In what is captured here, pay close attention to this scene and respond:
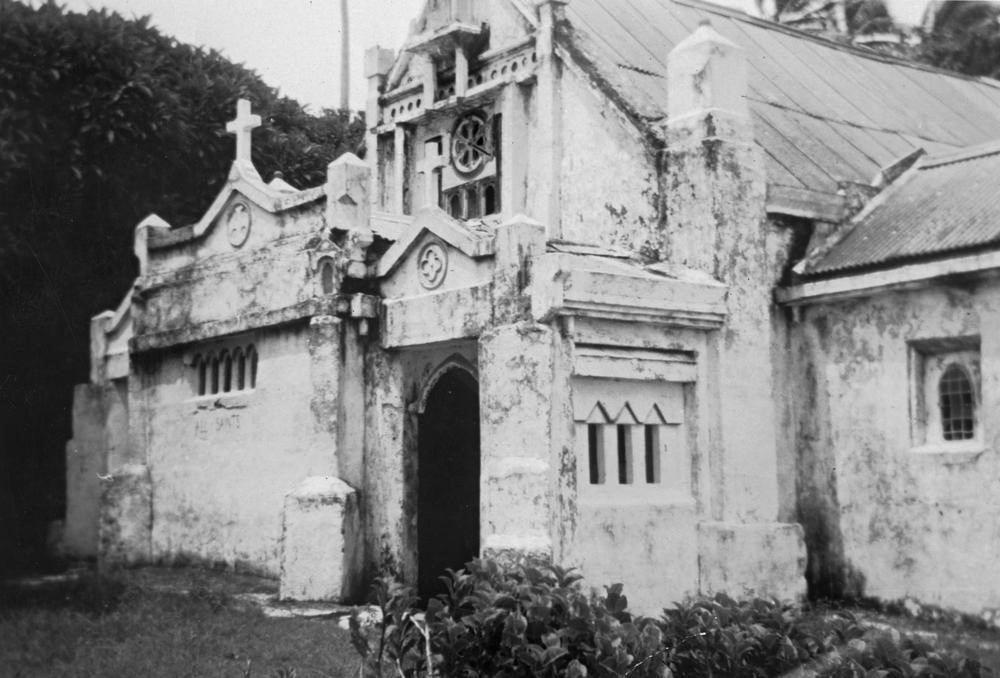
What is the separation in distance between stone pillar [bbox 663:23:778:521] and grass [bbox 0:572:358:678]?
4.72m

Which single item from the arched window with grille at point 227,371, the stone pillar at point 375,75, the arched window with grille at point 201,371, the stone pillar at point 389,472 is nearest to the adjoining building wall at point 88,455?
the arched window with grille at point 201,371

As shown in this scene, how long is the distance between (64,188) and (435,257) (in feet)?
35.5

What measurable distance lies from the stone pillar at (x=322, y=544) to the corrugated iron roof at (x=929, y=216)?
594cm

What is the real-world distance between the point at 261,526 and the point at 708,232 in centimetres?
678

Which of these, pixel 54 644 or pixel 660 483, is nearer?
pixel 54 644

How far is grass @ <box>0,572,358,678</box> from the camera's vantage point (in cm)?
1035

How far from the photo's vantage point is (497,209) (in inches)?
640

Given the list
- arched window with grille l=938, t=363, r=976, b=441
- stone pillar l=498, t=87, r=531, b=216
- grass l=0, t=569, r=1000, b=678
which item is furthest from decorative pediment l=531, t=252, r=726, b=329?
grass l=0, t=569, r=1000, b=678

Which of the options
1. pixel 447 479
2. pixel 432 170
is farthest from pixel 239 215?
pixel 447 479

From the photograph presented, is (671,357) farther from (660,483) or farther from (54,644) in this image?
(54,644)

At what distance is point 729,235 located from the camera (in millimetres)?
13797

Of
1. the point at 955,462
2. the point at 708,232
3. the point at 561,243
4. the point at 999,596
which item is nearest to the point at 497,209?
the point at 561,243

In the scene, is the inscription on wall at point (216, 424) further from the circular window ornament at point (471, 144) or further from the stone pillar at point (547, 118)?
the stone pillar at point (547, 118)

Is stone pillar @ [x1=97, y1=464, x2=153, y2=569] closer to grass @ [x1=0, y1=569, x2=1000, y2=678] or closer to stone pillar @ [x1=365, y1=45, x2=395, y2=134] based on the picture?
grass @ [x1=0, y1=569, x2=1000, y2=678]
